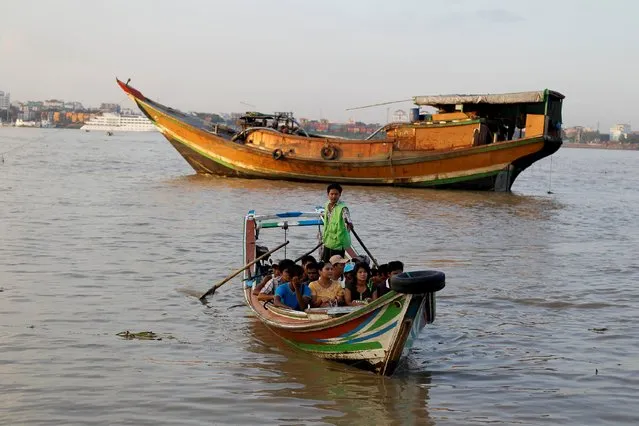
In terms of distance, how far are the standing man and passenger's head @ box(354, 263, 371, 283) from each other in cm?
81

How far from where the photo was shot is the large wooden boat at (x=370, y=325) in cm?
664

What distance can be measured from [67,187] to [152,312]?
55.6ft

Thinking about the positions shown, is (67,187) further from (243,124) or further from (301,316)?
(301,316)

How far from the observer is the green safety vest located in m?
8.74

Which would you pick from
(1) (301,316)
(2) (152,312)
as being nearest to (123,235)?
(2) (152,312)

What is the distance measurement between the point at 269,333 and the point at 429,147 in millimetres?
16993

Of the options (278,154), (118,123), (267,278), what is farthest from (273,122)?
(118,123)

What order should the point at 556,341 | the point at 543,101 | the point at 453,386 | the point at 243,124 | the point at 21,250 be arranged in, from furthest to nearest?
the point at 243,124, the point at 543,101, the point at 21,250, the point at 556,341, the point at 453,386

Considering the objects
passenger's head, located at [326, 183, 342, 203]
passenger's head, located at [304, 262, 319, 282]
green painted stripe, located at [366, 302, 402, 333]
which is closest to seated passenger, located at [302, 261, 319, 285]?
passenger's head, located at [304, 262, 319, 282]

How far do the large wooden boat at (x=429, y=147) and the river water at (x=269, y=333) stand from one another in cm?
536

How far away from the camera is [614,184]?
125 feet

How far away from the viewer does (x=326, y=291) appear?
26.3 feet

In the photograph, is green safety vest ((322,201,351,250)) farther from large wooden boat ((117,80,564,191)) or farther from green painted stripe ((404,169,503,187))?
green painted stripe ((404,169,503,187))

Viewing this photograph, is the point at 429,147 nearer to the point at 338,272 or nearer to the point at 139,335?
the point at 338,272
